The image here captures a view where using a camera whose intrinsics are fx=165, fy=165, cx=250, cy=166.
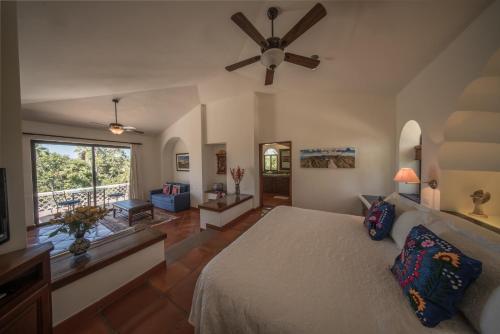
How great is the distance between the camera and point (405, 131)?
263cm

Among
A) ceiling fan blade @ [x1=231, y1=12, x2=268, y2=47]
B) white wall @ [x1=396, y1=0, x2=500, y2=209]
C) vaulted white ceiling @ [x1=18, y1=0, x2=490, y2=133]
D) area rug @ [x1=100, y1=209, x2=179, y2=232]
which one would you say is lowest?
area rug @ [x1=100, y1=209, x2=179, y2=232]

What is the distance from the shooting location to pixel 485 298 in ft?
2.23

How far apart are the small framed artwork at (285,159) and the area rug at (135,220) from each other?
4306 mm

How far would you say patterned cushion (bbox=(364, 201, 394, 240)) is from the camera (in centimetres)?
146

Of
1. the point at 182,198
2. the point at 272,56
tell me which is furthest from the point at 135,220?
the point at 272,56

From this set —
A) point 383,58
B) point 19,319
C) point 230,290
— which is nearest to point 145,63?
point 19,319

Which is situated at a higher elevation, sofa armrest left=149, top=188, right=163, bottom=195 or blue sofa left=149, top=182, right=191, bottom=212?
sofa armrest left=149, top=188, right=163, bottom=195

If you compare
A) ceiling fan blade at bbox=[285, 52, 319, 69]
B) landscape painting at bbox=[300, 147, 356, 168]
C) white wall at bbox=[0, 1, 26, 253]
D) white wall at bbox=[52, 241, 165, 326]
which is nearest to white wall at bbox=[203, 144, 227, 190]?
landscape painting at bbox=[300, 147, 356, 168]

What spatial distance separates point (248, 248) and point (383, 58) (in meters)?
2.60

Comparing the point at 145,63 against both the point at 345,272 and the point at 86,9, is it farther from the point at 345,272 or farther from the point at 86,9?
the point at 345,272

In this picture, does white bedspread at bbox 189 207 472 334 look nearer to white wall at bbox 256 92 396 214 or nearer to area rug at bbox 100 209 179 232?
white wall at bbox 256 92 396 214

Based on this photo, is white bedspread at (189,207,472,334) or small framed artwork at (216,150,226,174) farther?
small framed artwork at (216,150,226,174)

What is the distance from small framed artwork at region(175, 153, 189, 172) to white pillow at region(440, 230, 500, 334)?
5736mm

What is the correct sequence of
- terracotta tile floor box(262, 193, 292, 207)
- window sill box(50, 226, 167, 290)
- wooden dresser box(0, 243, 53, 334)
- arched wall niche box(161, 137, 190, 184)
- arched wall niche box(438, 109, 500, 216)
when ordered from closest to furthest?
1. wooden dresser box(0, 243, 53, 334)
2. window sill box(50, 226, 167, 290)
3. arched wall niche box(438, 109, 500, 216)
4. terracotta tile floor box(262, 193, 292, 207)
5. arched wall niche box(161, 137, 190, 184)
